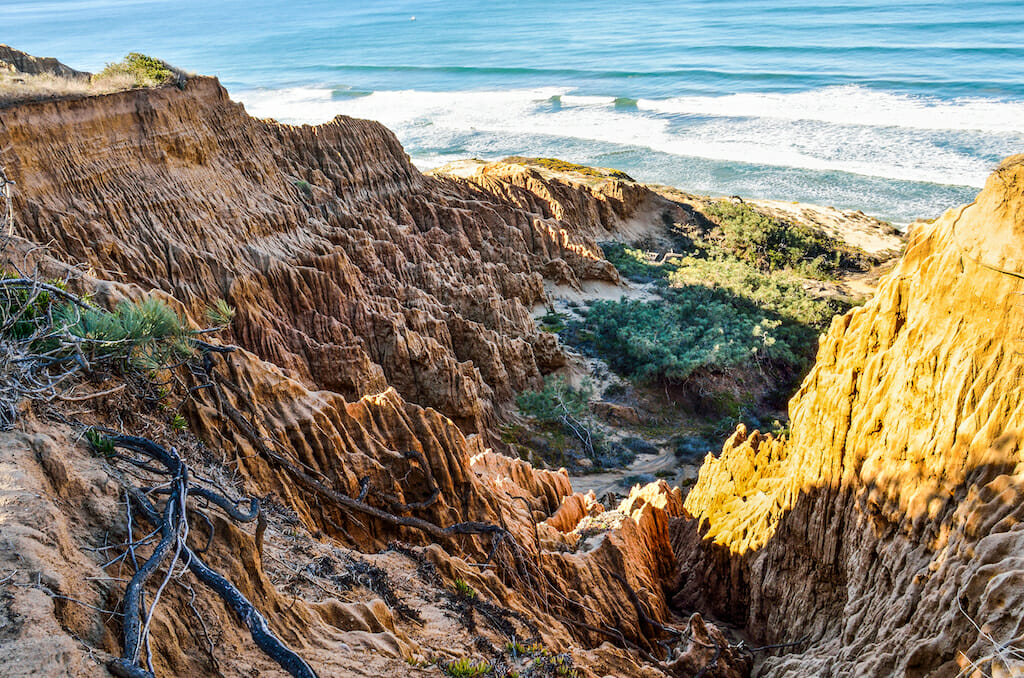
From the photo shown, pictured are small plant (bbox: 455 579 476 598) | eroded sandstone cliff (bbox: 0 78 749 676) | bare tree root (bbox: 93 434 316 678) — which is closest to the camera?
bare tree root (bbox: 93 434 316 678)

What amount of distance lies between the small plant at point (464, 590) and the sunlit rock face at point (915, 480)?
3.83 m

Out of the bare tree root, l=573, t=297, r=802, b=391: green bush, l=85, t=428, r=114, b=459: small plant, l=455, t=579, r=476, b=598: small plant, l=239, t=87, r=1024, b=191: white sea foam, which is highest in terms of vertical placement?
l=239, t=87, r=1024, b=191: white sea foam

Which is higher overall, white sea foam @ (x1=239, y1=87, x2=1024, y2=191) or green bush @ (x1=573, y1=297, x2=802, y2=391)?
white sea foam @ (x1=239, y1=87, x2=1024, y2=191)

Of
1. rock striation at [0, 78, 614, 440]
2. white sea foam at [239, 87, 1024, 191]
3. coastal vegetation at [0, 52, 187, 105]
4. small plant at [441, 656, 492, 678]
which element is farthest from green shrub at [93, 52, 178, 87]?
white sea foam at [239, 87, 1024, 191]

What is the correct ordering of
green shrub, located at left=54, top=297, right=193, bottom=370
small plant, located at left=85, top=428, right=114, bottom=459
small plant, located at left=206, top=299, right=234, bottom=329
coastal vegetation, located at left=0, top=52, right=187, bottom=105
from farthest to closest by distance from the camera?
coastal vegetation, located at left=0, top=52, right=187, bottom=105
small plant, located at left=206, top=299, right=234, bottom=329
green shrub, located at left=54, top=297, right=193, bottom=370
small plant, located at left=85, top=428, right=114, bottom=459

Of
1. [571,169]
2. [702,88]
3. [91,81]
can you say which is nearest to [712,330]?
[571,169]

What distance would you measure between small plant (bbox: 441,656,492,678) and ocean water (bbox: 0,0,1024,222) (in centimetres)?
4175

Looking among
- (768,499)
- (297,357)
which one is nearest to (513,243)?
(297,357)

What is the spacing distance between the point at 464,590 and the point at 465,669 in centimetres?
204

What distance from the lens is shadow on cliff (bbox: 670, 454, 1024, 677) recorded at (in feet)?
19.4

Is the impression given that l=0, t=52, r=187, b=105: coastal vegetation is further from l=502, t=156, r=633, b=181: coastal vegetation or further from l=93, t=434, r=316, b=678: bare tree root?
l=502, t=156, r=633, b=181: coastal vegetation

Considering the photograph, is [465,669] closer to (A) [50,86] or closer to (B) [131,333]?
(B) [131,333]

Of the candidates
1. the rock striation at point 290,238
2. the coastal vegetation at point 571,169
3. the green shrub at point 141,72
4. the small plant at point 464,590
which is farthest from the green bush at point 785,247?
the small plant at point 464,590

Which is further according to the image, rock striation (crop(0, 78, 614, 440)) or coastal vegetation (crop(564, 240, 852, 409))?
coastal vegetation (crop(564, 240, 852, 409))
